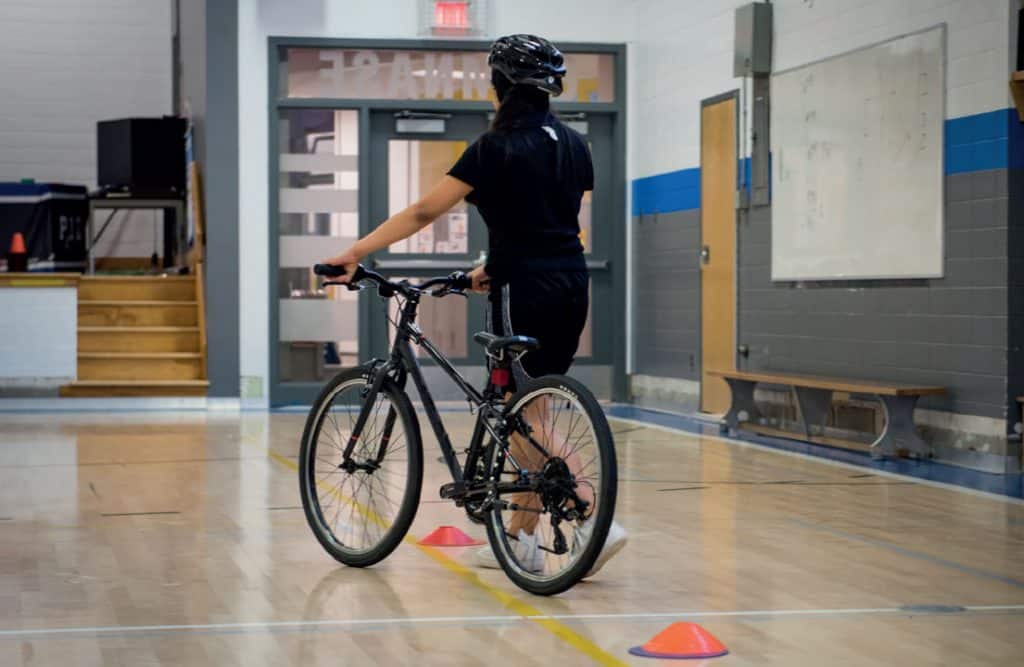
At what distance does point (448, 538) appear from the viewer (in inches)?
195

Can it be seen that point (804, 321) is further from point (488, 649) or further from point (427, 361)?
point (488, 649)

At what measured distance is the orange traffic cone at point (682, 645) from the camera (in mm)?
3354

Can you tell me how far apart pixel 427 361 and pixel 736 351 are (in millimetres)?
2780

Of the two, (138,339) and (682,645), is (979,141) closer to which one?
(682,645)

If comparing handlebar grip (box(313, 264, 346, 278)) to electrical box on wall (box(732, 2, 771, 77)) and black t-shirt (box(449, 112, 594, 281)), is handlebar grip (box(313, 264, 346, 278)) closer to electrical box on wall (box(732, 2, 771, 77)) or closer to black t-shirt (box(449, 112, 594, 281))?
black t-shirt (box(449, 112, 594, 281))

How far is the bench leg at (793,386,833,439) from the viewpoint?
8.29 metres

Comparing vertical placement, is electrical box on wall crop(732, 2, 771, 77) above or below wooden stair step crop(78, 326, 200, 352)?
above

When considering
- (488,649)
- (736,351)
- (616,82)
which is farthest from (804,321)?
(488,649)

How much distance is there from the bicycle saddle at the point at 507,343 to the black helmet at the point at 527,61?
2.29 feet

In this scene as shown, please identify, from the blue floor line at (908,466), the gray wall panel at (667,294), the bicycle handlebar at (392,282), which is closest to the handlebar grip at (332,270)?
the bicycle handlebar at (392,282)

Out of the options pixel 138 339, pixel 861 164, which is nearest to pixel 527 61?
pixel 861 164

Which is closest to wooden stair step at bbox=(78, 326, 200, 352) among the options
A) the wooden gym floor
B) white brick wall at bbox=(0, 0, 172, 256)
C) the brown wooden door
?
the brown wooden door

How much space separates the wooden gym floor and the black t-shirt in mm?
894

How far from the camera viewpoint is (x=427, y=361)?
11570 mm
